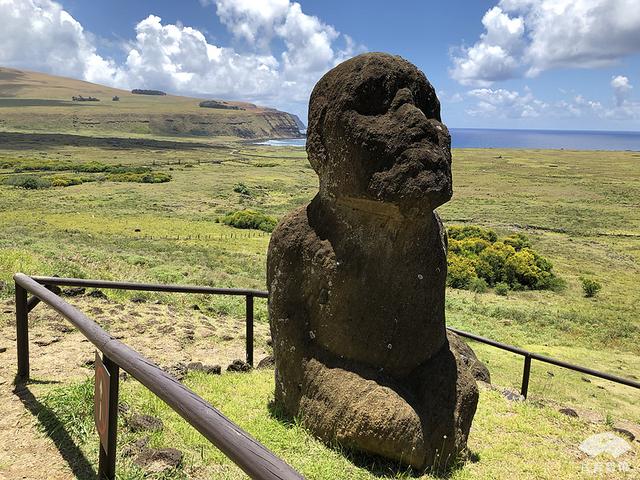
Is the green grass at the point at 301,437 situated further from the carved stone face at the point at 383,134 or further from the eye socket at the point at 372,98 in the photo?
the eye socket at the point at 372,98

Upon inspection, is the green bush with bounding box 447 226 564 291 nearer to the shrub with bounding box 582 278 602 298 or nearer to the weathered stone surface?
the shrub with bounding box 582 278 602 298

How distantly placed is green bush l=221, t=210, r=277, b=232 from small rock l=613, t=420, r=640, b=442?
22654mm

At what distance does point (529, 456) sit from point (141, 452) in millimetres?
3822

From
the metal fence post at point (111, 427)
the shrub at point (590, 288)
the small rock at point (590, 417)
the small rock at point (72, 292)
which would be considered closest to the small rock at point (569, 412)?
the small rock at point (590, 417)

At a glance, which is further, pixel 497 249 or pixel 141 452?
pixel 497 249

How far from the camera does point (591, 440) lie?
6344 millimetres

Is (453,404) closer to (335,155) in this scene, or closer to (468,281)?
(335,155)

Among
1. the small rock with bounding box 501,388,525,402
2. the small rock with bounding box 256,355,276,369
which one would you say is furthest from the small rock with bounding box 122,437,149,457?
the small rock with bounding box 501,388,525,402

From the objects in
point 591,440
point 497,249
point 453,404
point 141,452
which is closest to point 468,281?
point 497,249

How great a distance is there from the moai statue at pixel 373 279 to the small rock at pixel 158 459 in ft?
4.67

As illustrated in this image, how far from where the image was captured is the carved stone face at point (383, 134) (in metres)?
4.55

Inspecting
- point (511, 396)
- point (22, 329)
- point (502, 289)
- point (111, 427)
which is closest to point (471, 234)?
point (502, 289)

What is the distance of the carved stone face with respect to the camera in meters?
4.55

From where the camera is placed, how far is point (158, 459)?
4191mm
